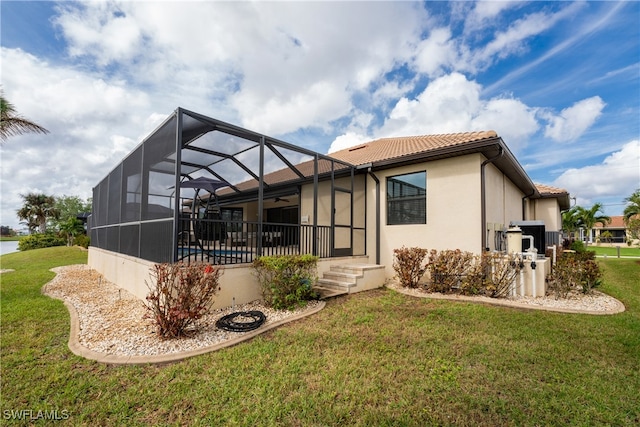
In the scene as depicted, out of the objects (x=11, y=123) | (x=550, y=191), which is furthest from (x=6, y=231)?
(x=550, y=191)

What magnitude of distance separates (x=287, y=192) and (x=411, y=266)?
596 centimetres

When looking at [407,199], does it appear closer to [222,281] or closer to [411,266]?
[411,266]

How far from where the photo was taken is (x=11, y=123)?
9.12 m

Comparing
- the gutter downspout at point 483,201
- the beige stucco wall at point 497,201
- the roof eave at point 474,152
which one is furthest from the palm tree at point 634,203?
the gutter downspout at point 483,201

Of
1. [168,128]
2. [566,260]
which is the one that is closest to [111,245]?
[168,128]

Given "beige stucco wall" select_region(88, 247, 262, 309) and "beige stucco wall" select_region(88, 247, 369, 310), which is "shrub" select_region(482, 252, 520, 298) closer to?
"beige stucco wall" select_region(88, 247, 369, 310)

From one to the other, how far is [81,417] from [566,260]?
9.28m

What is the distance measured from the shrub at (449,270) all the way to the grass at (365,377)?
198 cm

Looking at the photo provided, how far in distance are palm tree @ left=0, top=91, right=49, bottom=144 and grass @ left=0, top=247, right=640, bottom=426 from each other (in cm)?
808

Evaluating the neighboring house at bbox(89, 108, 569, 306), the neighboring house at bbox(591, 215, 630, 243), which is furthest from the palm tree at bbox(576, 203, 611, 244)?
the neighboring house at bbox(89, 108, 569, 306)

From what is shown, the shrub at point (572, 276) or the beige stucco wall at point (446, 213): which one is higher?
the beige stucco wall at point (446, 213)

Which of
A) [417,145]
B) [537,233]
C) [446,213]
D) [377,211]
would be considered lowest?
[537,233]

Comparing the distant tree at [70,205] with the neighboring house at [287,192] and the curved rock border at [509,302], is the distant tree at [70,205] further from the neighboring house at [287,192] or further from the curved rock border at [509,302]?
the curved rock border at [509,302]

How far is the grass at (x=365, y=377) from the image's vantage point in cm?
242
